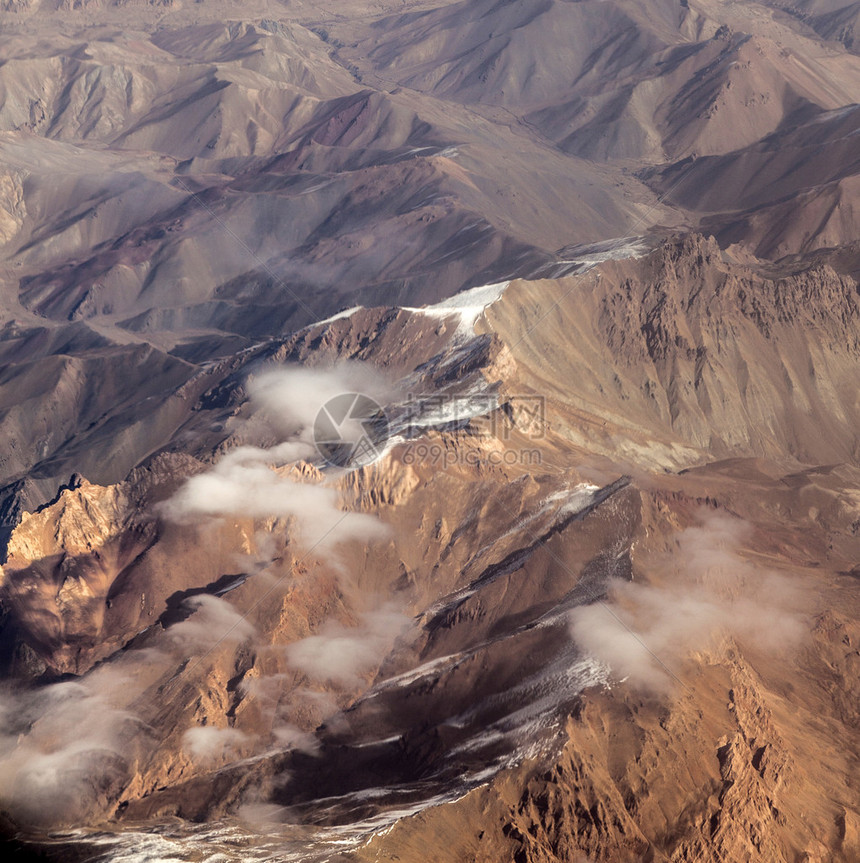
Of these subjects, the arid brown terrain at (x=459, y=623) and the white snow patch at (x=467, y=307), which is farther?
the white snow patch at (x=467, y=307)

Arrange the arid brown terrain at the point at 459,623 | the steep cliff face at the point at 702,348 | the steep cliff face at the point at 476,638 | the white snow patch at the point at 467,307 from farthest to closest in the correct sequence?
the steep cliff face at the point at 702,348 → the white snow patch at the point at 467,307 → the arid brown terrain at the point at 459,623 → the steep cliff face at the point at 476,638

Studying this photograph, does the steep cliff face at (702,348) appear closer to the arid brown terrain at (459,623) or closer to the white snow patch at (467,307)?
the arid brown terrain at (459,623)

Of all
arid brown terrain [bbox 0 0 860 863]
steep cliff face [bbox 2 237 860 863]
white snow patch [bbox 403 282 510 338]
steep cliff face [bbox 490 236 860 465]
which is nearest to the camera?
→ steep cliff face [bbox 2 237 860 863]

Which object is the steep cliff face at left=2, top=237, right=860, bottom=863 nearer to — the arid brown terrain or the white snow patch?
the arid brown terrain

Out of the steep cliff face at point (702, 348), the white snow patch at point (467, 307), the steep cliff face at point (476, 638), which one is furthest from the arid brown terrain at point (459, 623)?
the steep cliff face at point (702, 348)

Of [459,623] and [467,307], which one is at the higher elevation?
[459,623]

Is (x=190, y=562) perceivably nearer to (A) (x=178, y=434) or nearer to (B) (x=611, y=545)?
(B) (x=611, y=545)

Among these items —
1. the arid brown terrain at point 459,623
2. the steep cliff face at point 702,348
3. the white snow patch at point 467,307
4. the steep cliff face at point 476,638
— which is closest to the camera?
the steep cliff face at point 476,638

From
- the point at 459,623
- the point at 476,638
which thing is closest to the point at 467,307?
the point at 459,623

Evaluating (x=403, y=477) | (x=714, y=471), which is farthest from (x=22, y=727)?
(x=714, y=471)

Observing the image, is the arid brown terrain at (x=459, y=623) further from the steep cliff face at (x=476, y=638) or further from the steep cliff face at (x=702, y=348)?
the steep cliff face at (x=702, y=348)

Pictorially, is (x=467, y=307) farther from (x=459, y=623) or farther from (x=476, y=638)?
(x=476, y=638)

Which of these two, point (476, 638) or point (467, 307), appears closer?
point (476, 638)

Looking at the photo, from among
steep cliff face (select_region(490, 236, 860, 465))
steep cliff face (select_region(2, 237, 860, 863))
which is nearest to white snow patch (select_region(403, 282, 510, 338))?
steep cliff face (select_region(2, 237, 860, 863))
